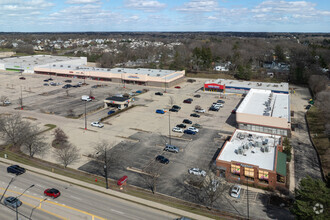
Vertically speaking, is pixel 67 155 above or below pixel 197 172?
above

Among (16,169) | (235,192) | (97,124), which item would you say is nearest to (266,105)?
(235,192)

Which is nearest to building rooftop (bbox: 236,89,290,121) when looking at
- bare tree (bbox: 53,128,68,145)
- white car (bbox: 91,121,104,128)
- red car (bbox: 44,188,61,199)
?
white car (bbox: 91,121,104,128)

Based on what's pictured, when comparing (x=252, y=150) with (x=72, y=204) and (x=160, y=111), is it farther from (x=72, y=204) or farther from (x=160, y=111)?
(x=160, y=111)

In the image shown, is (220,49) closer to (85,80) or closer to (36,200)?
(85,80)

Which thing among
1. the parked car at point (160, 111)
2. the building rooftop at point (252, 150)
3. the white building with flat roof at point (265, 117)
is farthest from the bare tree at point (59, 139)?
the white building with flat roof at point (265, 117)

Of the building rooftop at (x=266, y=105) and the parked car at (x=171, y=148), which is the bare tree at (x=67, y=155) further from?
the building rooftop at (x=266, y=105)
